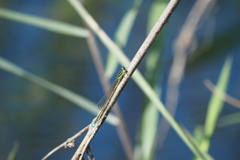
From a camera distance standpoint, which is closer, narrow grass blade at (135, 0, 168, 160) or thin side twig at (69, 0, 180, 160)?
thin side twig at (69, 0, 180, 160)

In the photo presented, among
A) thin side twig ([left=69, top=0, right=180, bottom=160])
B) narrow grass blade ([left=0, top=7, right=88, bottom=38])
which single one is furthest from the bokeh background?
thin side twig ([left=69, top=0, right=180, bottom=160])

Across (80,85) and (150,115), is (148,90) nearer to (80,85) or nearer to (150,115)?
(150,115)

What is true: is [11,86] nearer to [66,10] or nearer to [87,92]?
[87,92]

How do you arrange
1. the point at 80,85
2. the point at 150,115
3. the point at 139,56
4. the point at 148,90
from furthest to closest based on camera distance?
the point at 80,85 → the point at 150,115 → the point at 148,90 → the point at 139,56

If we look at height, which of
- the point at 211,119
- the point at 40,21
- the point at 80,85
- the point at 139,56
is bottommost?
the point at 139,56

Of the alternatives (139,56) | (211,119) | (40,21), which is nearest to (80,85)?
(40,21)

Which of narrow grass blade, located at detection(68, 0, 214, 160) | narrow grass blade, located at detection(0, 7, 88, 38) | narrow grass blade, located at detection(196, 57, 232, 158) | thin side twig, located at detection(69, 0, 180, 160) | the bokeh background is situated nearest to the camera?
thin side twig, located at detection(69, 0, 180, 160)

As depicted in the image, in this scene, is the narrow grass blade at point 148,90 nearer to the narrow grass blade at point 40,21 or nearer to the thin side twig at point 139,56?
the narrow grass blade at point 40,21

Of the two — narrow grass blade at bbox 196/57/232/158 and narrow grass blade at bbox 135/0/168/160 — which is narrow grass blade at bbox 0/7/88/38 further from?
narrow grass blade at bbox 196/57/232/158
